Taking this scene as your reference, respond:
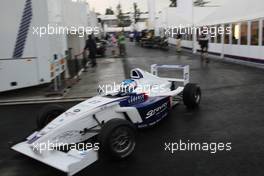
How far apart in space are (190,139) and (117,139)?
64.1 inches

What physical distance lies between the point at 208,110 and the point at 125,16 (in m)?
121

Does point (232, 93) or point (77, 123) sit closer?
point (77, 123)

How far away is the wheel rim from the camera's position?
214 inches

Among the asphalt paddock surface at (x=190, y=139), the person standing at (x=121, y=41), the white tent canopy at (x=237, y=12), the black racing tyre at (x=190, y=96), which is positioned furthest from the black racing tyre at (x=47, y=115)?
the person standing at (x=121, y=41)

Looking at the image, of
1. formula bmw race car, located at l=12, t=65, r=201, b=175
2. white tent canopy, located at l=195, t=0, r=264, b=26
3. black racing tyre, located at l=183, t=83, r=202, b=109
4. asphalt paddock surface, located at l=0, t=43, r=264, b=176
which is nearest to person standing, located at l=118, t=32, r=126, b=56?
white tent canopy, located at l=195, t=0, r=264, b=26

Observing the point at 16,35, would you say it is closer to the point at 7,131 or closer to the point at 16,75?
the point at 16,75

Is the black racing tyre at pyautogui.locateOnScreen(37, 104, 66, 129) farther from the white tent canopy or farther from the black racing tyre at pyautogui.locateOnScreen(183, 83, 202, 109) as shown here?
the white tent canopy

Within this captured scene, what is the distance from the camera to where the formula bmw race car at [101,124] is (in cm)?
507

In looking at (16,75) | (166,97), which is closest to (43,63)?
(16,75)

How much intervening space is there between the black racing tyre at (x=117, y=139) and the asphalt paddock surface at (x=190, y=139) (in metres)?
0.16

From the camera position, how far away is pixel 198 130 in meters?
6.95

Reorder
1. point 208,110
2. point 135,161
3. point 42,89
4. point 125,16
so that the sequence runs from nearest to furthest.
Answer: point 135,161 < point 208,110 < point 42,89 < point 125,16

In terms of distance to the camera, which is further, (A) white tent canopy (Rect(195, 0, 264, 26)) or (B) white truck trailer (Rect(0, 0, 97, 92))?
(A) white tent canopy (Rect(195, 0, 264, 26))

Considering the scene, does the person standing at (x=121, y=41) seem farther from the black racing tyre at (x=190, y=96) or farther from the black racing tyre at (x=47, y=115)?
the black racing tyre at (x=47, y=115)
